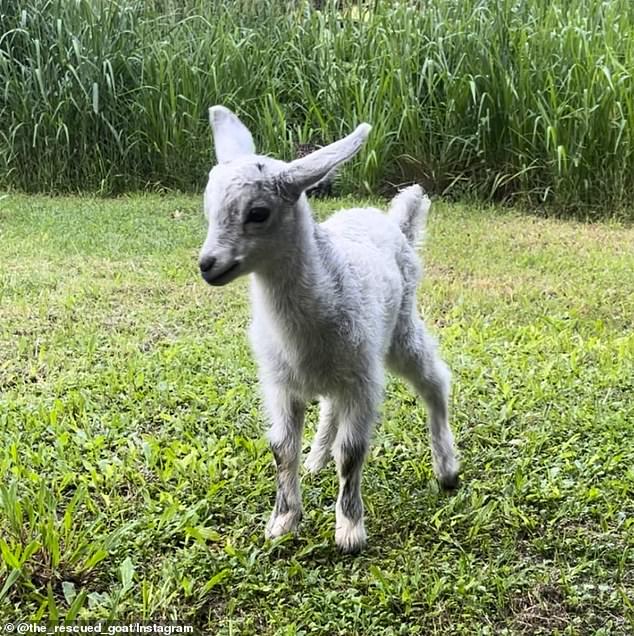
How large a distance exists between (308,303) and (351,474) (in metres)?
0.58

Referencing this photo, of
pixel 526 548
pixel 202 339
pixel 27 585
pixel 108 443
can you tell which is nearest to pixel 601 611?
pixel 526 548

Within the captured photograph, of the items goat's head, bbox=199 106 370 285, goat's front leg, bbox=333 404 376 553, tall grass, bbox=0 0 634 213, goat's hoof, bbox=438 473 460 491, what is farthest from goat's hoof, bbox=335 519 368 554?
tall grass, bbox=0 0 634 213

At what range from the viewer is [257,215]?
2195 millimetres

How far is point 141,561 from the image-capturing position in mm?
2461

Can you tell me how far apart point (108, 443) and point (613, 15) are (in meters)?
6.09

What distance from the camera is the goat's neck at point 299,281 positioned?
2383 millimetres

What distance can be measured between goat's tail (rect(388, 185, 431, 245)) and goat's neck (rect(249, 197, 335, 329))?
87cm

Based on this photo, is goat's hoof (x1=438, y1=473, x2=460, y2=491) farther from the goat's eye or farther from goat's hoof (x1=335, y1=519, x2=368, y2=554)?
the goat's eye

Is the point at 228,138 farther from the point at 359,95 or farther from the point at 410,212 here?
the point at 359,95

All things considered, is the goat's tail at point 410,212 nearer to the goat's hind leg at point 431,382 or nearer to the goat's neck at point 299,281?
the goat's hind leg at point 431,382

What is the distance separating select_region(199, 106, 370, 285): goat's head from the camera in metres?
2.16

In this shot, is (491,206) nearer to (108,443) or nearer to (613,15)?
(613,15)

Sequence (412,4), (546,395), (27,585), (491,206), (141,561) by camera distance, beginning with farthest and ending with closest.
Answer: (412,4) → (491,206) → (546,395) → (141,561) → (27,585)

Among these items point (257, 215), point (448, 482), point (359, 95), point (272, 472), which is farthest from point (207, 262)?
point (359, 95)
